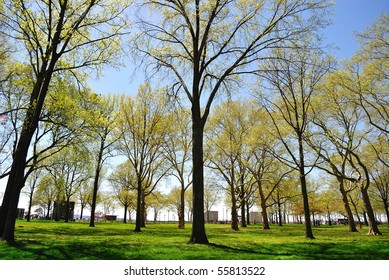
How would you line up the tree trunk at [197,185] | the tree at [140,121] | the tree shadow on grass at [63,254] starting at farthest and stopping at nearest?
the tree at [140,121] < the tree trunk at [197,185] < the tree shadow on grass at [63,254]

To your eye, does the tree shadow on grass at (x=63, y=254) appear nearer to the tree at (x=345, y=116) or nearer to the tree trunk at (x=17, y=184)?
the tree trunk at (x=17, y=184)

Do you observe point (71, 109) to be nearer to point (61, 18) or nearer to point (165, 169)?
point (61, 18)

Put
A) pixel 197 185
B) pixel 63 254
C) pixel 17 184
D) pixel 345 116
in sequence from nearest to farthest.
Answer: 1. pixel 63 254
2. pixel 17 184
3. pixel 197 185
4. pixel 345 116

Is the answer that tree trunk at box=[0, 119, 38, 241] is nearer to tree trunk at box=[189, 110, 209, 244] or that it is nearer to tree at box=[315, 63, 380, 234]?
tree trunk at box=[189, 110, 209, 244]

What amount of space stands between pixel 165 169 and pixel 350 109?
1923 cm

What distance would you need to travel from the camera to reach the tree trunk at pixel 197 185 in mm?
11038

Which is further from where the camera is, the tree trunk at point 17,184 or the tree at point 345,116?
the tree at point 345,116

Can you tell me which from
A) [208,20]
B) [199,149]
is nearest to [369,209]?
[199,149]

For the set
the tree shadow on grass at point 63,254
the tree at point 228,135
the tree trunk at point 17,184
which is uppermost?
the tree at point 228,135

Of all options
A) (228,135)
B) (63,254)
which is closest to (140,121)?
(228,135)

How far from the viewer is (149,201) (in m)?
60.2

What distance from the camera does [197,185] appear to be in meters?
11.7

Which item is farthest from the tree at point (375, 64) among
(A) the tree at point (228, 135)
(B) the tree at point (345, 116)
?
(A) the tree at point (228, 135)

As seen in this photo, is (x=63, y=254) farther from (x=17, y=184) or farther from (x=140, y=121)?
(x=140, y=121)
